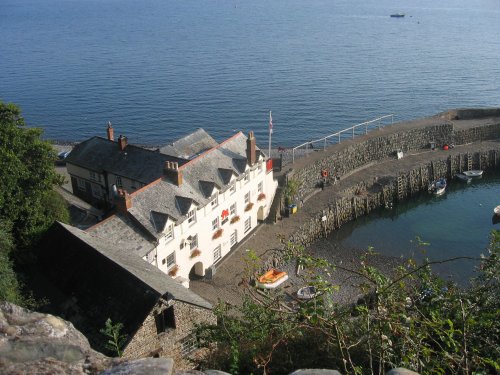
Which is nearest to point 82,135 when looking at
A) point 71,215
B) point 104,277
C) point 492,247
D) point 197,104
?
point 197,104

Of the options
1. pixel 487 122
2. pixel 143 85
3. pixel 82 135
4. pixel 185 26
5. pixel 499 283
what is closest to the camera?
pixel 499 283

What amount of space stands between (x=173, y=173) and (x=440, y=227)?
33623 mm

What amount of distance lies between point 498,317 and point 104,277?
64.1 feet

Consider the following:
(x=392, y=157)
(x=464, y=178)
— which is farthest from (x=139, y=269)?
(x=464, y=178)

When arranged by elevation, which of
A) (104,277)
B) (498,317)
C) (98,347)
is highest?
(498,317)

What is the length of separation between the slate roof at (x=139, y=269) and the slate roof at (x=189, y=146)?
1766 cm

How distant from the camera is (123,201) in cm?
3591

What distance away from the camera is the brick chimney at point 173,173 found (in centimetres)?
3988

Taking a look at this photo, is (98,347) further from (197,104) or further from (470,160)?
(197,104)

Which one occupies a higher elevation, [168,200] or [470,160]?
[168,200]

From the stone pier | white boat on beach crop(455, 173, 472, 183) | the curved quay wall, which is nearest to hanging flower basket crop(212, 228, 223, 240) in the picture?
the stone pier

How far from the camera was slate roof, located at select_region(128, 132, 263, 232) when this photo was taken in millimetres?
37469

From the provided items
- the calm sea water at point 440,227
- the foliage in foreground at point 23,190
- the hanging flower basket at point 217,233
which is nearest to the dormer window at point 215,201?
the hanging flower basket at point 217,233

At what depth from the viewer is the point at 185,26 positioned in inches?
7485
